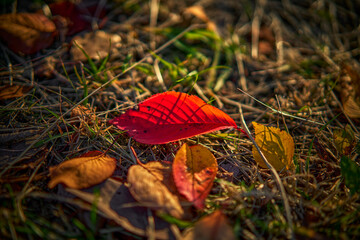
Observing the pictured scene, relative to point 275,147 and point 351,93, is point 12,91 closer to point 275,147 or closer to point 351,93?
point 275,147

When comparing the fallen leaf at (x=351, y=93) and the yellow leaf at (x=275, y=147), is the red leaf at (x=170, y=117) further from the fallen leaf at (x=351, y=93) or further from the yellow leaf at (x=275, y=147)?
the fallen leaf at (x=351, y=93)

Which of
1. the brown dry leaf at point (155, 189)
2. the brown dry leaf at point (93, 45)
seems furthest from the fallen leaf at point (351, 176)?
the brown dry leaf at point (93, 45)

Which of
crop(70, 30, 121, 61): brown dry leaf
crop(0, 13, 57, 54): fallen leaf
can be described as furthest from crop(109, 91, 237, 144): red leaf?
crop(0, 13, 57, 54): fallen leaf

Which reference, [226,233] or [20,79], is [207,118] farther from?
[20,79]

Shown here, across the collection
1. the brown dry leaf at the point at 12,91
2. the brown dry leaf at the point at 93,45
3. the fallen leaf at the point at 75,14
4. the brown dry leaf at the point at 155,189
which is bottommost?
the brown dry leaf at the point at 155,189

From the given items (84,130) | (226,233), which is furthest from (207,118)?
(84,130)
